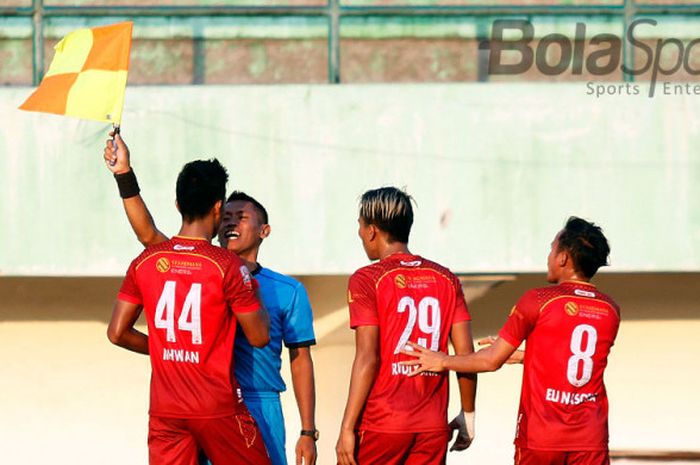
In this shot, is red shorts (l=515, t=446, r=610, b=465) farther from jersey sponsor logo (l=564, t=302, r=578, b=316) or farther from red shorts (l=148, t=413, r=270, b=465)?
red shorts (l=148, t=413, r=270, b=465)

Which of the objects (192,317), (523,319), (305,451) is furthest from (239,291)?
(523,319)

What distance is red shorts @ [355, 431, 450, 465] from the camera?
19.2 feet

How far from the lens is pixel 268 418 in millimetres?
5875

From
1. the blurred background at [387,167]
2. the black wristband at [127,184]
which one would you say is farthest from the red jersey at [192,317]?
the blurred background at [387,167]

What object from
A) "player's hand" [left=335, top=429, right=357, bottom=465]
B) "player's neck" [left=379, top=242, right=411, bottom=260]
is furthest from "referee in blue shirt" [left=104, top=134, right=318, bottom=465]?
"player's neck" [left=379, top=242, right=411, bottom=260]

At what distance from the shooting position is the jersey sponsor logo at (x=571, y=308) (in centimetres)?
581

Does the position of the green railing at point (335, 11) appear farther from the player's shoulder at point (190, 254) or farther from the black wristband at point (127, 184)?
the player's shoulder at point (190, 254)

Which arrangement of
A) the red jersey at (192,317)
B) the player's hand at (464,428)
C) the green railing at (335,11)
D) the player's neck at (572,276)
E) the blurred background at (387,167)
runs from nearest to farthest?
the red jersey at (192,317) < the player's neck at (572,276) < the player's hand at (464,428) < the blurred background at (387,167) < the green railing at (335,11)

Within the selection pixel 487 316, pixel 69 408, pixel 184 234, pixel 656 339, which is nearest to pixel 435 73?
pixel 487 316

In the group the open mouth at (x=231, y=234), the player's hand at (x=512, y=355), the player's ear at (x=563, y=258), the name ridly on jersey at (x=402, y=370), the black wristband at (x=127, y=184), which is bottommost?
the name ridly on jersey at (x=402, y=370)

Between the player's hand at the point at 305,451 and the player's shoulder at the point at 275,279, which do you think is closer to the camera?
the player's hand at the point at 305,451

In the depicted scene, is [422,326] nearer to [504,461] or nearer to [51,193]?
[51,193]

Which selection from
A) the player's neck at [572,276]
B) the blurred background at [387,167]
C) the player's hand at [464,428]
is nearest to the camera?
the player's neck at [572,276]

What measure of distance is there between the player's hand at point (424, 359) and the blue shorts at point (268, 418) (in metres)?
A: 0.62
